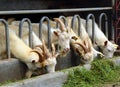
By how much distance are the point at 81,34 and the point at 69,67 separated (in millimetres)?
1071

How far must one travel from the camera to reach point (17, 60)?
795 cm

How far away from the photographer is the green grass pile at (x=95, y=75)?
816 centimetres

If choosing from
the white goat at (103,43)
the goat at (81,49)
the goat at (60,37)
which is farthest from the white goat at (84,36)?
the goat at (60,37)

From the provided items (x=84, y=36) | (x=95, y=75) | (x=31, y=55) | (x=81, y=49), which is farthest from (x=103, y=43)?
(x=31, y=55)

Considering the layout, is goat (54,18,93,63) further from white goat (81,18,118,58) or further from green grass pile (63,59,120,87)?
white goat (81,18,118,58)

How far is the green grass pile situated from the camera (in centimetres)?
816

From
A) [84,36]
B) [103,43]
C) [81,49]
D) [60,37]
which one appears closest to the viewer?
[60,37]

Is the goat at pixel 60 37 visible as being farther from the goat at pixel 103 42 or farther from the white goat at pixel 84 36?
the goat at pixel 103 42

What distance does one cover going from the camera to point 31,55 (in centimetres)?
800

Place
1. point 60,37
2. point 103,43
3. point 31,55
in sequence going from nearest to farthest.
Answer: point 31,55
point 60,37
point 103,43

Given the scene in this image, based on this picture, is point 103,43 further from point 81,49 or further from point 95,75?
point 95,75

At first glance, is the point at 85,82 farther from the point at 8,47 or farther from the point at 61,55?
the point at 8,47

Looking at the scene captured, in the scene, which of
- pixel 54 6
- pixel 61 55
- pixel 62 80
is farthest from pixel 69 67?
pixel 54 6

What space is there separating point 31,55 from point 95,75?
5.04 ft
